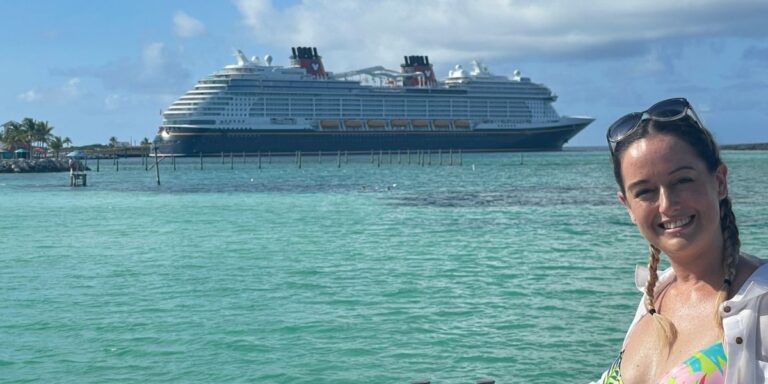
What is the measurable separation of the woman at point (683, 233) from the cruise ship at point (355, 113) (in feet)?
317

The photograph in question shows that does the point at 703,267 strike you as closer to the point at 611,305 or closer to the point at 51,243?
the point at 611,305

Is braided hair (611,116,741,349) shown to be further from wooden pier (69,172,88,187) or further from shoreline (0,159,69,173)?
shoreline (0,159,69,173)

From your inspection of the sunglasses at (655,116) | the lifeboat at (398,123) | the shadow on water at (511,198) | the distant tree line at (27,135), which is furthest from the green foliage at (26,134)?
the sunglasses at (655,116)

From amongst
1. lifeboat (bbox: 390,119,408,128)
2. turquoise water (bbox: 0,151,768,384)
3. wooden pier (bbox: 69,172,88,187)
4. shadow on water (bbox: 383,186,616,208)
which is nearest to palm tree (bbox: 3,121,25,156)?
lifeboat (bbox: 390,119,408,128)

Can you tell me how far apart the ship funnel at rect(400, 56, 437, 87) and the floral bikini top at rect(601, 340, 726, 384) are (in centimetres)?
11520

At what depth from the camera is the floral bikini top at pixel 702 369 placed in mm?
1978

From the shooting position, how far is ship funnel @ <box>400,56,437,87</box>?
117188 mm

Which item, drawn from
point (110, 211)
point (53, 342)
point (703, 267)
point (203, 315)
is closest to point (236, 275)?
point (203, 315)

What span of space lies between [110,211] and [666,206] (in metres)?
33.0

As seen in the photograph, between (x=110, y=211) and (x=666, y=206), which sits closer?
(x=666, y=206)

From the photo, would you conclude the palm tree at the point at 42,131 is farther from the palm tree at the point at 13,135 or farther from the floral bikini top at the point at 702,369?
the floral bikini top at the point at 702,369

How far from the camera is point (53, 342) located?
1078cm

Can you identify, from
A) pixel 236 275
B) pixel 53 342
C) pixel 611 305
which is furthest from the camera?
pixel 236 275

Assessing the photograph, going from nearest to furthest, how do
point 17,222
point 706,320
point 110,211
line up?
point 706,320, point 17,222, point 110,211
